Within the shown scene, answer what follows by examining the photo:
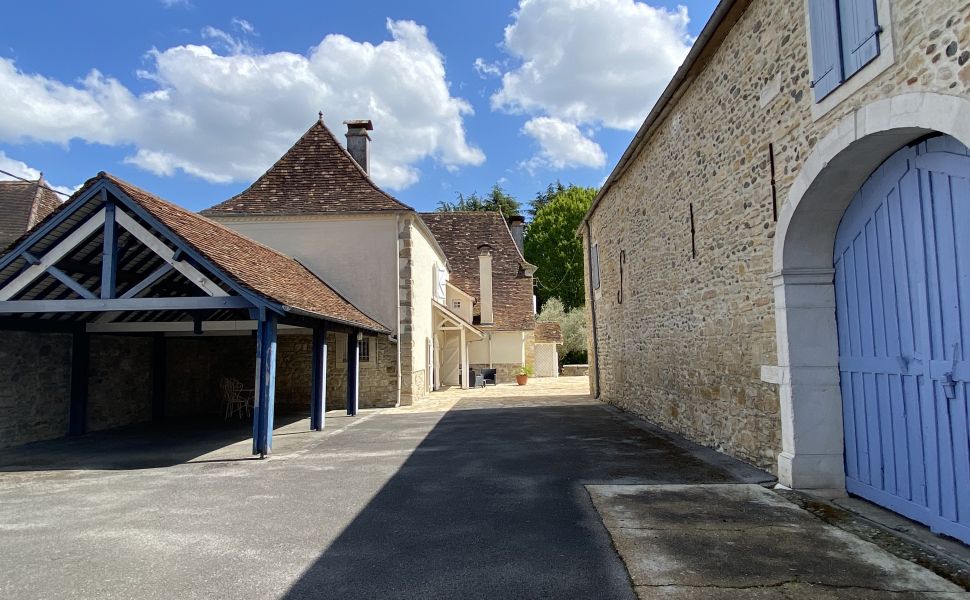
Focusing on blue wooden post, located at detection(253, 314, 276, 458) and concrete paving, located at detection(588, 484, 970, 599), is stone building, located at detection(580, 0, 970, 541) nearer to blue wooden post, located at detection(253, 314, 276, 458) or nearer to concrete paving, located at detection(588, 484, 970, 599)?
concrete paving, located at detection(588, 484, 970, 599)

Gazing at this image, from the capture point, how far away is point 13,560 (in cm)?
404

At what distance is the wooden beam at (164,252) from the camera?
765 cm

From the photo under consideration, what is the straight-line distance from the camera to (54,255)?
7781mm

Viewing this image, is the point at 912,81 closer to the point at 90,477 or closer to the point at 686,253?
the point at 686,253

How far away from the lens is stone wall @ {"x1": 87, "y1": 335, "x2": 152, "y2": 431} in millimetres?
10742

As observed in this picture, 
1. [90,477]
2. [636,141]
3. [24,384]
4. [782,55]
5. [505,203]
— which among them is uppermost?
[505,203]

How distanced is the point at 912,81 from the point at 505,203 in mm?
43406

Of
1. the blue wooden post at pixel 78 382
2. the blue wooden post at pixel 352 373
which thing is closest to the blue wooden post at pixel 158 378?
the blue wooden post at pixel 78 382

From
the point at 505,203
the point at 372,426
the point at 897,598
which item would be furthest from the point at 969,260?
the point at 505,203

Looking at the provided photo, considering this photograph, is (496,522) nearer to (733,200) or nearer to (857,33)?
(733,200)

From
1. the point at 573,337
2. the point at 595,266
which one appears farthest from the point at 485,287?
the point at 573,337

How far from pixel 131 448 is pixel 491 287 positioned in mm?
17377

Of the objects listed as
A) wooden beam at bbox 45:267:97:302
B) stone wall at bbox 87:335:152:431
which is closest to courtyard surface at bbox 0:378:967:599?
wooden beam at bbox 45:267:97:302

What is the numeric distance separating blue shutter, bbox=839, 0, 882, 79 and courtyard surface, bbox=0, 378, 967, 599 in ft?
11.6
